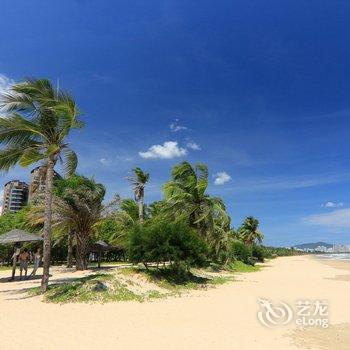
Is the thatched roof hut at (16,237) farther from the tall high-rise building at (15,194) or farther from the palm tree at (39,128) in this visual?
the tall high-rise building at (15,194)

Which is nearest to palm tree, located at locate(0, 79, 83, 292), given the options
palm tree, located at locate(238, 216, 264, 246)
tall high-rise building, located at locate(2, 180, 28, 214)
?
palm tree, located at locate(238, 216, 264, 246)

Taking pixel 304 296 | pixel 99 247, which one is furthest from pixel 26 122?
pixel 99 247

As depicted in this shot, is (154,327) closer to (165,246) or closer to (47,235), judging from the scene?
(47,235)

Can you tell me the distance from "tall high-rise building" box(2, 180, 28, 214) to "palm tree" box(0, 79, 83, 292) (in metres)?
80.1

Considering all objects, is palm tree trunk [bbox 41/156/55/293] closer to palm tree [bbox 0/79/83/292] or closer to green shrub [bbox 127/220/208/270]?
palm tree [bbox 0/79/83/292]

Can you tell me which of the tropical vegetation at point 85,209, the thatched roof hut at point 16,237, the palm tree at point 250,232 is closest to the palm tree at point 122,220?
the tropical vegetation at point 85,209

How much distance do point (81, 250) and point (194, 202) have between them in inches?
338

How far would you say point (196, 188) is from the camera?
26.1 m

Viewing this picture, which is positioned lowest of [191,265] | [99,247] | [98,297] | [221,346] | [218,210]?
[221,346]

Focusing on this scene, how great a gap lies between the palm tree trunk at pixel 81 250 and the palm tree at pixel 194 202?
20.0ft

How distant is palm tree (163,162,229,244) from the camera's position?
25.9 metres

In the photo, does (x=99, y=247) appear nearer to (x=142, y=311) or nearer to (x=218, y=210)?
(x=218, y=210)

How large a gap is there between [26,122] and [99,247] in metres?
17.5

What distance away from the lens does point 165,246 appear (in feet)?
59.7
